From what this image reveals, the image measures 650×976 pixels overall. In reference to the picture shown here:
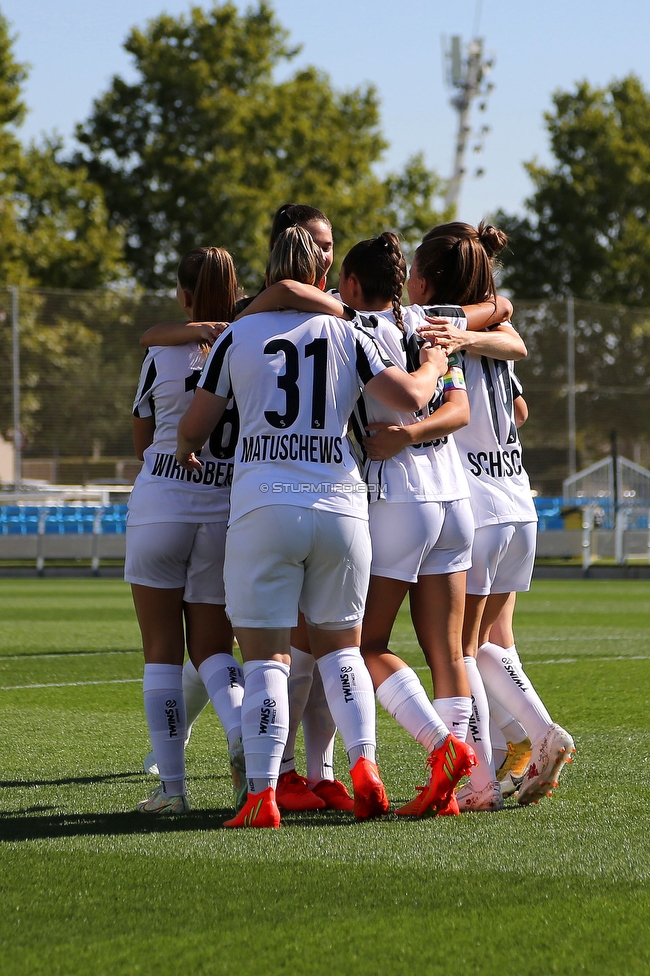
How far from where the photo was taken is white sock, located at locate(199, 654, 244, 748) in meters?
4.32

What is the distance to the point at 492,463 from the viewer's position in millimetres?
4551

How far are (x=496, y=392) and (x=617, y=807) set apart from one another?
1.44m

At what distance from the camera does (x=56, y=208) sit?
39.0 m

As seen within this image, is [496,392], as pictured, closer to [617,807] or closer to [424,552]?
[424,552]

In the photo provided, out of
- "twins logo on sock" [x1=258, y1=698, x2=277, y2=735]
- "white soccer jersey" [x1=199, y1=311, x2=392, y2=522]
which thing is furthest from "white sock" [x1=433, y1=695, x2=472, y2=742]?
"white soccer jersey" [x1=199, y1=311, x2=392, y2=522]

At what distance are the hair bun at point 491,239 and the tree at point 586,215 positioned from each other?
43166mm

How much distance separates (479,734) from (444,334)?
4.33 feet

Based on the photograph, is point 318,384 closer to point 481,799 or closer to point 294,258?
point 294,258

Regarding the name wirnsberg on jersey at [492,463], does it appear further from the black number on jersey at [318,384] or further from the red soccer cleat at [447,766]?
the red soccer cleat at [447,766]

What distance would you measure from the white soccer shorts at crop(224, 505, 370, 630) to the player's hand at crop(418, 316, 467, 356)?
0.67 metres

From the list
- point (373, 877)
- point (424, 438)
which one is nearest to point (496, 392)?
point (424, 438)

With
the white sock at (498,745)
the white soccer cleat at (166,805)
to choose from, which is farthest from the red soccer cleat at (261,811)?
the white sock at (498,745)

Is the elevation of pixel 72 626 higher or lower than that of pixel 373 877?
lower

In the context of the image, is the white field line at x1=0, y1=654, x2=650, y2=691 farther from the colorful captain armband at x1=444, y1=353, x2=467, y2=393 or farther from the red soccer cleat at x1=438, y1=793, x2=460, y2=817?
the colorful captain armband at x1=444, y1=353, x2=467, y2=393
